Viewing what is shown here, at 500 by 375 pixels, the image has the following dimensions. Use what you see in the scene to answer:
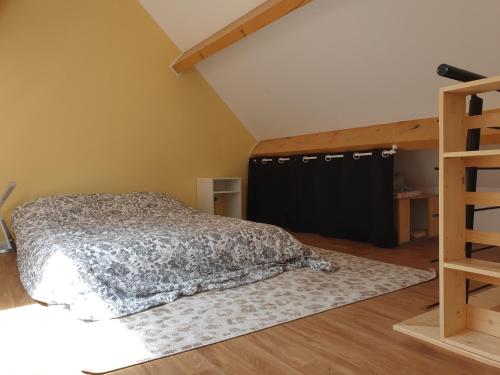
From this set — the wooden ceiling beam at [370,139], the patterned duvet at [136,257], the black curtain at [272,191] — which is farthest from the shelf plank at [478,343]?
the black curtain at [272,191]

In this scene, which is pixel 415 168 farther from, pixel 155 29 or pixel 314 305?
pixel 155 29

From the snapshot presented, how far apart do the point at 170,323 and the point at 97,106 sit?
9.87 feet

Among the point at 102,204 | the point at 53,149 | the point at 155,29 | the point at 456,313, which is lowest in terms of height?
the point at 456,313

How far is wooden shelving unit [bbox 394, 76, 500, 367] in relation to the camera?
1.73 meters

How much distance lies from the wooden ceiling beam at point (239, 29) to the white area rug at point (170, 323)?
1992 millimetres

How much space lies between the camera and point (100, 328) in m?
2.03

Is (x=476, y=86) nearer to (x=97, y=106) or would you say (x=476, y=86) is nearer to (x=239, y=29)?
(x=239, y=29)

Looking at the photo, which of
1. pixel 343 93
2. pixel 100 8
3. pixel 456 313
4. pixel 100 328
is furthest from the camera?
pixel 100 8

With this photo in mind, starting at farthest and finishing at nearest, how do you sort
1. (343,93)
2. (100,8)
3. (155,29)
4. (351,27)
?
1. (155,29)
2. (100,8)
3. (343,93)
4. (351,27)

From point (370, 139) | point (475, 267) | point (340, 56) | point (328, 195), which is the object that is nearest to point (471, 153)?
point (475, 267)

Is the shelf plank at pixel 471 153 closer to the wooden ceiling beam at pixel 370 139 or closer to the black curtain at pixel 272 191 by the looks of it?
the wooden ceiling beam at pixel 370 139

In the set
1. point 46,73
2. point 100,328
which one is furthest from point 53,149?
point 100,328

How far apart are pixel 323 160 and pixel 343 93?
86 centimetres

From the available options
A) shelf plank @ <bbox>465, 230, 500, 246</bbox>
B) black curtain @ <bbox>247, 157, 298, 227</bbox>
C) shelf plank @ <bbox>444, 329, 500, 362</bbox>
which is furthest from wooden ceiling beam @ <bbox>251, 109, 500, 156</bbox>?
shelf plank @ <bbox>444, 329, 500, 362</bbox>
